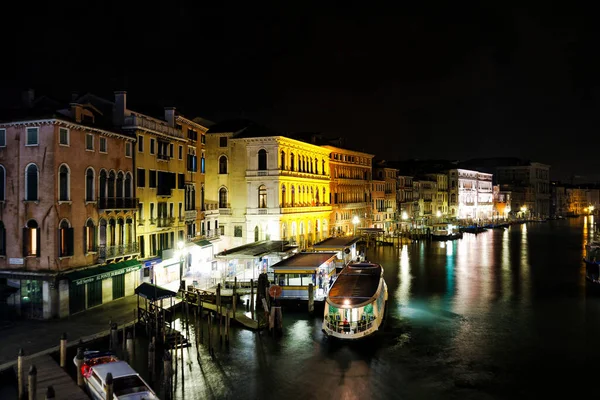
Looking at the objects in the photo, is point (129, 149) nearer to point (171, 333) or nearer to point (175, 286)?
point (175, 286)

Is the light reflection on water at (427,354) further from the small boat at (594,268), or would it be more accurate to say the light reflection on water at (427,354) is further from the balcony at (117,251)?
the balcony at (117,251)

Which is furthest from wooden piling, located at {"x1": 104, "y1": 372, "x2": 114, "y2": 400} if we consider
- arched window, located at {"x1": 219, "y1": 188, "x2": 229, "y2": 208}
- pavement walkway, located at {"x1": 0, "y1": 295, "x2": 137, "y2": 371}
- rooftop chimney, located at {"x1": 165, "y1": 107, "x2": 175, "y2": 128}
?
arched window, located at {"x1": 219, "y1": 188, "x2": 229, "y2": 208}

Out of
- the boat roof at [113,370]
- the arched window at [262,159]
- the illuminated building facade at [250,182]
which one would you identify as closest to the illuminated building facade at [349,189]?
the illuminated building facade at [250,182]

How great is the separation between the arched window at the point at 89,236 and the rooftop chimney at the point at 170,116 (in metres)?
10.3

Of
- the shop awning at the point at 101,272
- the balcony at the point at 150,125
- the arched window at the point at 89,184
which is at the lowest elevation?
the shop awning at the point at 101,272

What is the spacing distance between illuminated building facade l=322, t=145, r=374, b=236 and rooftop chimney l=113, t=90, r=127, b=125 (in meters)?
29.8

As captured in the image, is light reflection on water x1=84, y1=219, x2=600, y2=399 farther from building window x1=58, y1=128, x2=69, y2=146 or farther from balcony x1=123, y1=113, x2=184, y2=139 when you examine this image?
balcony x1=123, y1=113, x2=184, y2=139

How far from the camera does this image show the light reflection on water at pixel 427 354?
59.1 feet

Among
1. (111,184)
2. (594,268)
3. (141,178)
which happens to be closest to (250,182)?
(141,178)

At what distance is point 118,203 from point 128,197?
52.7 inches

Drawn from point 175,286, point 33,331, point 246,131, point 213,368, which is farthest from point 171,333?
point 246,131

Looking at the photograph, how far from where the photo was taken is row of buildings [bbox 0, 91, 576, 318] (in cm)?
2297

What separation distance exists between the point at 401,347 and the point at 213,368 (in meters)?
8.27

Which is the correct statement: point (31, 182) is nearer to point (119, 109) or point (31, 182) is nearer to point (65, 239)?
point (65, 239)
